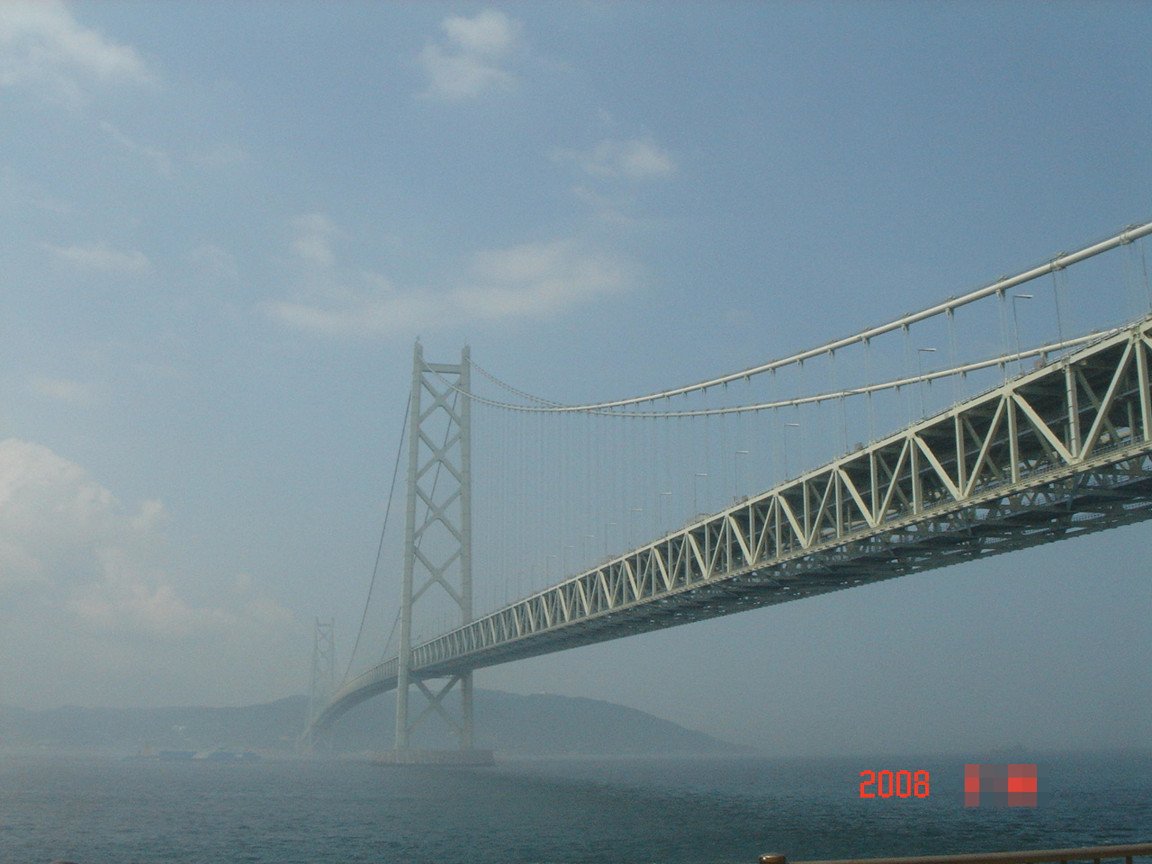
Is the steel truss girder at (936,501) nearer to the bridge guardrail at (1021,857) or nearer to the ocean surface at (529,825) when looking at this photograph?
the ocean surface at (529,825)

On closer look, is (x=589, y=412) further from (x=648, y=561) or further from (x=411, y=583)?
(x=411, y=583)

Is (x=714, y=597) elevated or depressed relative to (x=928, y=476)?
depressed

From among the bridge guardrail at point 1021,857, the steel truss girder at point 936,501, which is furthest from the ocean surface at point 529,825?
the bridge guardrail at point 1021,857

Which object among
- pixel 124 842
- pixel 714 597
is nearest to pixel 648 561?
pixel 714 597
